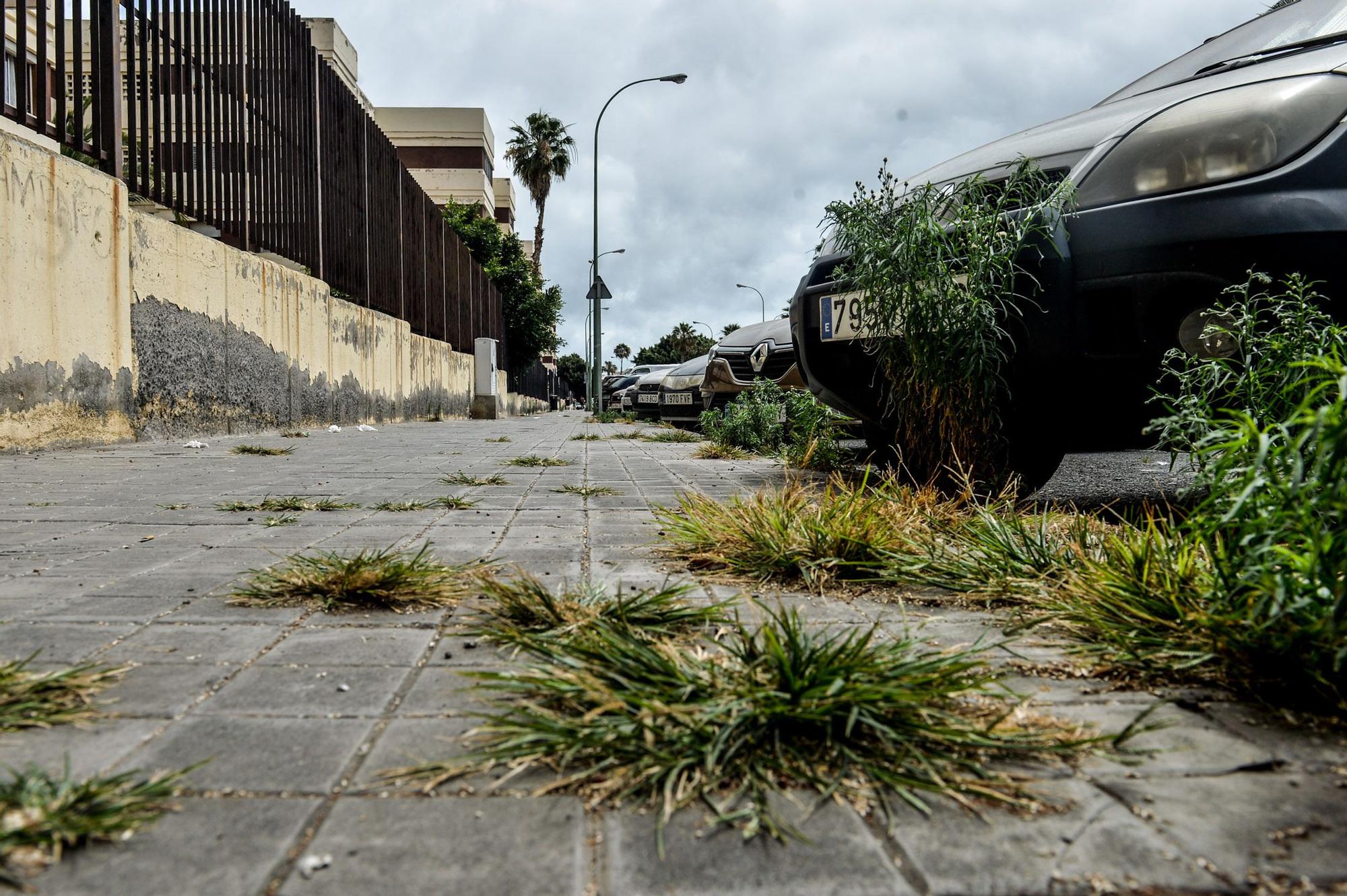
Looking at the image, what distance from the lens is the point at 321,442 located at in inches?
322

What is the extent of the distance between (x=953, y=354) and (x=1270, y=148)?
3.77 feet

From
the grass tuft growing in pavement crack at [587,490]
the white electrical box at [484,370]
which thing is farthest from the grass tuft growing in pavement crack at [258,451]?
the white electrical box at [484,370]

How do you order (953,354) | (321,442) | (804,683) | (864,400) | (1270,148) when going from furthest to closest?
(321,442)
(864,400)
(953,354)
(1270,148)
(804,683)

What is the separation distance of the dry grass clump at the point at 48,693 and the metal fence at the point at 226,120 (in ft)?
15.0

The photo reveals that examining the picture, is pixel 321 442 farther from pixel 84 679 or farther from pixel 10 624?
pixel 84 679

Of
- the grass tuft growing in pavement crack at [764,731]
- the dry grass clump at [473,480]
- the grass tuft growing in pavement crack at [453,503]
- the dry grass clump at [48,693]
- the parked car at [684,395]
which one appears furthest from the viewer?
the parked car at [684,395]

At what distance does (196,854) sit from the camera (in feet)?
3.10

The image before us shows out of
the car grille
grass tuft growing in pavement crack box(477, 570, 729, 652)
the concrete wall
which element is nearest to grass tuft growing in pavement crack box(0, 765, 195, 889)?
grass tuft growing in pavement crack box(477, 570, 729, 652)

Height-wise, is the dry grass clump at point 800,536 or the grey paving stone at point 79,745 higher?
the dry grass clump at point 800,536

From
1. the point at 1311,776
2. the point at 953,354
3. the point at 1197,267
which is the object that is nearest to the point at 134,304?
the point at 953,354

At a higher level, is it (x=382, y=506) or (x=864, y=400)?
(x=864, y=400)

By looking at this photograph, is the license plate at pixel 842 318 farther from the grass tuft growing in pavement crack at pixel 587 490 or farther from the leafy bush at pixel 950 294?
the grass tuft growing in pavement crack at pixel 587 490

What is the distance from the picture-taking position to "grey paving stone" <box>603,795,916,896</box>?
35.9 inches

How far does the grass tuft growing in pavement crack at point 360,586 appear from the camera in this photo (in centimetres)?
200
